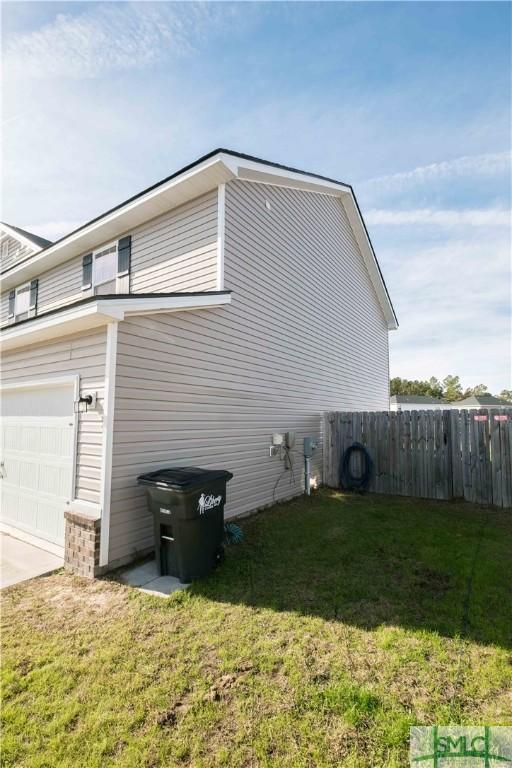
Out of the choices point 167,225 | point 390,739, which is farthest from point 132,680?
point 167,225

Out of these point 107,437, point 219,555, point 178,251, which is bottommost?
point 219,555

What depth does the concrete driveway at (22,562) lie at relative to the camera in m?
4.29

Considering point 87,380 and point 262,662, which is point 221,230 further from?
point 262,662

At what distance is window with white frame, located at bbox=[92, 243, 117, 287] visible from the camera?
27.3 feet

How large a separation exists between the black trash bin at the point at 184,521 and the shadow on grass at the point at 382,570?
0.25m

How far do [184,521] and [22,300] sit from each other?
10.9 metres

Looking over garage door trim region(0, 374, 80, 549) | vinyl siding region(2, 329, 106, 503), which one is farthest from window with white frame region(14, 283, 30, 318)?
vinyl siding region(2, 329, 106, 503)

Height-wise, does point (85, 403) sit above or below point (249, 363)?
below

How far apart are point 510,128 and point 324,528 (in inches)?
349

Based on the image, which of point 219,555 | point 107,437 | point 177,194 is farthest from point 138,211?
point 219,555

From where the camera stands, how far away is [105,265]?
8586 mm

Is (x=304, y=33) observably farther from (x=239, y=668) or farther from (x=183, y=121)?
(x=239, y=668)

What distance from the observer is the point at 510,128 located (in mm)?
7465

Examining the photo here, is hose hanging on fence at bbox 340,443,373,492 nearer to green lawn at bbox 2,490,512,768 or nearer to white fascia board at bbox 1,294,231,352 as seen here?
green lawn at bbox 2,490,512,768
